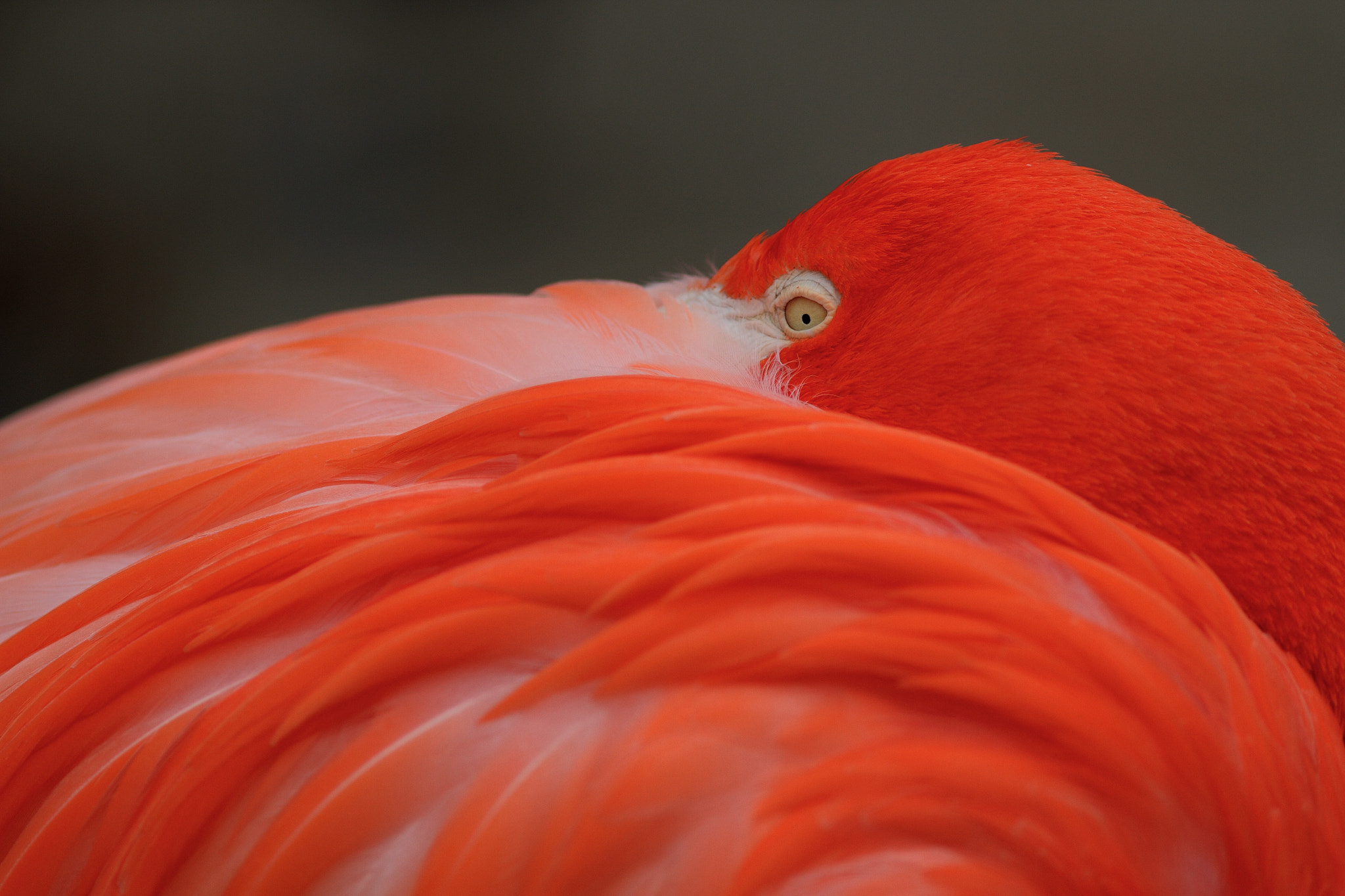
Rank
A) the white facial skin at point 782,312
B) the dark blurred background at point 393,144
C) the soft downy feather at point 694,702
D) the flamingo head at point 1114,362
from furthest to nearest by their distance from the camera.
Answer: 1. the dark blurred background at point 393,144
2. the white facial skin at point 782,312
3. the flamingo head at point 1114,362
4. the soft downy feather at point 694,702

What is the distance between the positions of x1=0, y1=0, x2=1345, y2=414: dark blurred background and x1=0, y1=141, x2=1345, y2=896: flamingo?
1556mm

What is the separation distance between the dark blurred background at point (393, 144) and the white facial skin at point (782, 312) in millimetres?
1340

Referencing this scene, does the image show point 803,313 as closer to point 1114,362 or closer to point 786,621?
point 1114,362

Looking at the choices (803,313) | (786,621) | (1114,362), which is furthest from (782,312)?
(786,621)

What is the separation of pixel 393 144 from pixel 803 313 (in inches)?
69.6

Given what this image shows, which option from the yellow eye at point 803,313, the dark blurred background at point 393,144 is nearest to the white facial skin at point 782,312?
the yellow eye at point 803,313

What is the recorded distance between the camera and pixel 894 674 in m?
0.48

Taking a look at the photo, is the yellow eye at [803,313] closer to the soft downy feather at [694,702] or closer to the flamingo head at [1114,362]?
the flamingo head at [1114,362]

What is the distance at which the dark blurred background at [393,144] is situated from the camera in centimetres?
218

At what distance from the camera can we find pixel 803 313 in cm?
80

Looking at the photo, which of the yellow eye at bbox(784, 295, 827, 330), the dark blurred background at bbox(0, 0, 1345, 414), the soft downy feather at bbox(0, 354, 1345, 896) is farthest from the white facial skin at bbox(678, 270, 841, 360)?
the dark blurred background at bbox(0, 0, 1345, 414)

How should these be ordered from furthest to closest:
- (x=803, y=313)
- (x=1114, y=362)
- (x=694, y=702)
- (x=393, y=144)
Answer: (x=393, y=144) < (x=803, y=313) < (x=1114, y=362) < (x=694, y=702)

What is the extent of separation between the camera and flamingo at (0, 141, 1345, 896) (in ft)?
1.53

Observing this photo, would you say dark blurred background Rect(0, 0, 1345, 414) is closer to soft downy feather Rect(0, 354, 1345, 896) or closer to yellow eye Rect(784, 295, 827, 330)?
yellow eye Rect(784, 295, 827, 330)
